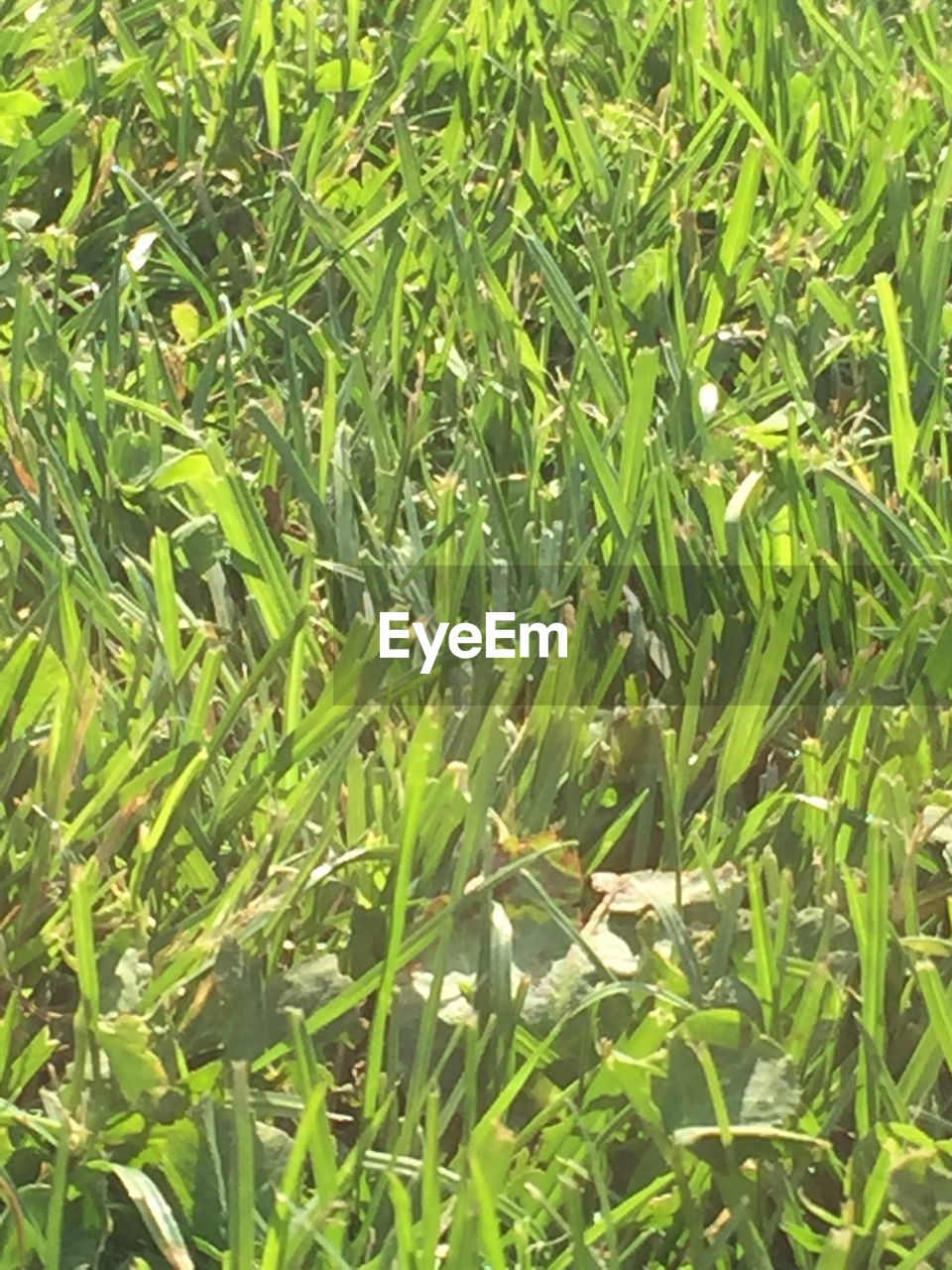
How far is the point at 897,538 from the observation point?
135 cm

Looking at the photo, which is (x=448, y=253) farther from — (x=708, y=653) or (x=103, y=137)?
(x=708, y=653)

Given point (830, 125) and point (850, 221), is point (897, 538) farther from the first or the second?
point (830, 125)

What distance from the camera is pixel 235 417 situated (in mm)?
1518

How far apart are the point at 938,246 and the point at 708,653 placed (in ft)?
1.83

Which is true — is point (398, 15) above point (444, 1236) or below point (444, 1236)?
above

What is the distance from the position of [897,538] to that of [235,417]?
531mm

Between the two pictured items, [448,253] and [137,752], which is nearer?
[137,752]

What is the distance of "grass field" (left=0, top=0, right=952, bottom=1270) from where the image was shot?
0.98 metres

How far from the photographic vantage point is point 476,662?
1.28m

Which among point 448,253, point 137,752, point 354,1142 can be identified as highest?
point 448,253

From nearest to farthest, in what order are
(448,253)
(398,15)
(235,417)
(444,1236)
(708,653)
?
(444,1236), (708,653), (235,417), (448,253), (398,15)

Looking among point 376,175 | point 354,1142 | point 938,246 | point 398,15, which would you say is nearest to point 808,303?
point 938,246

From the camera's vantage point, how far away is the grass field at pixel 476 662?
0.98 metres

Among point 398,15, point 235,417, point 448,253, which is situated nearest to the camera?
point 235,417
